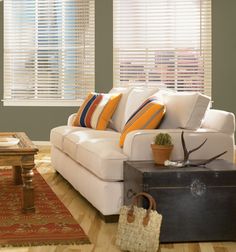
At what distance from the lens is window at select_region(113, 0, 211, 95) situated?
746 cm

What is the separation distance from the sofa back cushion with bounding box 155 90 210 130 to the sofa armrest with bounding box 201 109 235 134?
128 millimetres

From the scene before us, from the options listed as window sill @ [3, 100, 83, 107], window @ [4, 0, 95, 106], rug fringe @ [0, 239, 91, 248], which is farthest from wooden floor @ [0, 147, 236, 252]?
window @ [4, 0, 95, 106]

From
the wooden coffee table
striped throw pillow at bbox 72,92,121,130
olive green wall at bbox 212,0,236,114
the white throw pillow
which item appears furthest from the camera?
olive green wall at bbox 212,0,236,114

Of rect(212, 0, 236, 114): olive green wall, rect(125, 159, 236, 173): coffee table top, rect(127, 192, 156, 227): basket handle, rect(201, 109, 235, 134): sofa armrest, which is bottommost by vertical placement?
Result: rect(127, 192, 156, 227): basket handle

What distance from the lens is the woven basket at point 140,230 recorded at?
292 centimetres

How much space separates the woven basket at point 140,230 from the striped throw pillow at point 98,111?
2.35 m

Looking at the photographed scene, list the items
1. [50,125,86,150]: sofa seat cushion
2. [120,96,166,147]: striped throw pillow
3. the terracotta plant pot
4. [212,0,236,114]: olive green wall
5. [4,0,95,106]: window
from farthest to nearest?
[4,0,95,106]: window, [212,0,236,114]: olive green wall, [50,125,86,150]: sofa seat cushion, [120,96,166,147]: striped throw pillow, the terracotta plant pot

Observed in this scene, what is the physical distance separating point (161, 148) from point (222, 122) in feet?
2.09

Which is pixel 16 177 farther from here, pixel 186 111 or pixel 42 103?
pixel 42 103

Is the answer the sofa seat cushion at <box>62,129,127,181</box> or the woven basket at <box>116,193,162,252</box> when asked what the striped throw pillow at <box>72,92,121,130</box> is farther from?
Answer: the woven basket at <box>116,193,162,252</box>

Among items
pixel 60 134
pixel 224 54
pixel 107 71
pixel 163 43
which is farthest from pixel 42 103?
pixel 60 134

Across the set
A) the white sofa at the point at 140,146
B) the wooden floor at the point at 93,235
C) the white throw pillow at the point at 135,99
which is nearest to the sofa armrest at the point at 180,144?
the white sofa at the point at 140,146

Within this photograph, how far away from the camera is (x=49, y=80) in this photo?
7.86 meters

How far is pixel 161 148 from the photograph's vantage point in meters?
3.42
